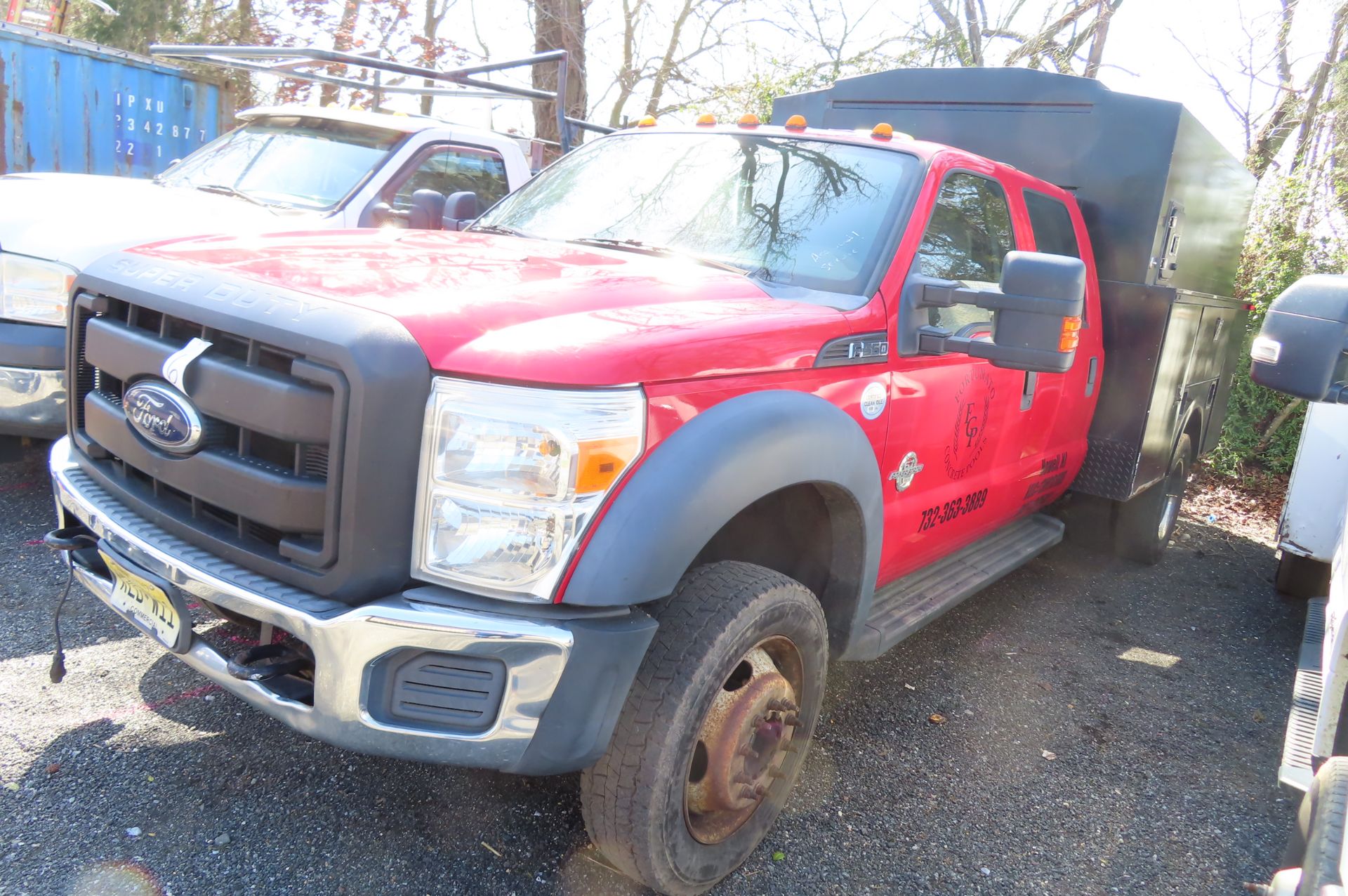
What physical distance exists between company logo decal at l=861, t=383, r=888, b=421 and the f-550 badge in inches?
9.3

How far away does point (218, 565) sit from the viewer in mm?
2158

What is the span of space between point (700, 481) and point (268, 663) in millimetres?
1008

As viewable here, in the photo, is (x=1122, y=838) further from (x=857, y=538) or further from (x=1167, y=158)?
(x=1167, y=158)

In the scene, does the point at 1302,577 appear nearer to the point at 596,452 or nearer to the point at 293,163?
the point at 596,452

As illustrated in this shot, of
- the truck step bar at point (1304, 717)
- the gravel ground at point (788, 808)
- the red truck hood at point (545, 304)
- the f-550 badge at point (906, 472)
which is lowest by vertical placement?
the gravel ground at point (788, 808)

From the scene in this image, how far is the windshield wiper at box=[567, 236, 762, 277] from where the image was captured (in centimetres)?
295

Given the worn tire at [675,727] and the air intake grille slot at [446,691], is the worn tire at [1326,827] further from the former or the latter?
the air intake grille slot at [446,691]

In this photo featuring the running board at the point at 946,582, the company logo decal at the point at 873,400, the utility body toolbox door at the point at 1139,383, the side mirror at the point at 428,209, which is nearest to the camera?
the company logo decal at the point at 873,400

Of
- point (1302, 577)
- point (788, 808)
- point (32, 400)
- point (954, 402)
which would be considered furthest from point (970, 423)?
point (32, 400)

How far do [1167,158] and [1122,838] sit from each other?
9.99 feet

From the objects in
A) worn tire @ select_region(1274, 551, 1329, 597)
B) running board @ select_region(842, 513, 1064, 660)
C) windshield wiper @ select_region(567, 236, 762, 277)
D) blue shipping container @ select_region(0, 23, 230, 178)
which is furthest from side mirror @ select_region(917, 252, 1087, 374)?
blue shipping container @ select_region(0, 23, 230, 178)

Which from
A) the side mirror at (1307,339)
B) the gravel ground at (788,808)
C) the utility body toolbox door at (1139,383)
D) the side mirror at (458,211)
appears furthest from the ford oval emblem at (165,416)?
the utility body toolbox door at (1139,383)

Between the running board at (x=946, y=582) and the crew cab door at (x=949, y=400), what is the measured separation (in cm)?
8

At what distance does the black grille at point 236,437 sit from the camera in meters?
1.99
